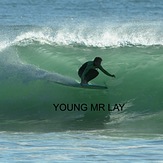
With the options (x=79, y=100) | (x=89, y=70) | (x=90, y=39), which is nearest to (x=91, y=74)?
(x=89, y=70)

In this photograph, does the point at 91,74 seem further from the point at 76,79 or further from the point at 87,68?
the point at 76,79

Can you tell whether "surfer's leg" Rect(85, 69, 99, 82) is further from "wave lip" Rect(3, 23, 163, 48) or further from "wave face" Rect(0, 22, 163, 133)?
"wave lip" Rect(3, 23, 163, 48)

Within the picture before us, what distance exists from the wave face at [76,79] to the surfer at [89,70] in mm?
535

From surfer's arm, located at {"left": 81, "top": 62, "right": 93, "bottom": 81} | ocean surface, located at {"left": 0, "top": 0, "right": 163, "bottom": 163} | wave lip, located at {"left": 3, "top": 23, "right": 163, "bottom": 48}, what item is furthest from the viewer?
wave lip, located at {"left": 3, "top": 23, "right": 163, "bottom": 48}

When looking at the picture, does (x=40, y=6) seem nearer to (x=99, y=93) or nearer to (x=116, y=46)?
(x=116, y=46)

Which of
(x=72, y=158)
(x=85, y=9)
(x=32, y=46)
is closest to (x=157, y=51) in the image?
(x=32, y=46)

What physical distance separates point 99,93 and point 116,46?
3392mm

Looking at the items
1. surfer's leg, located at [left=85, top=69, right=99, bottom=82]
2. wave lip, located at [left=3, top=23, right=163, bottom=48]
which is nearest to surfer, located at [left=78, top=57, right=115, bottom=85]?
surfer's leg, located at [left=85, top=69, right=99, bottom=82]

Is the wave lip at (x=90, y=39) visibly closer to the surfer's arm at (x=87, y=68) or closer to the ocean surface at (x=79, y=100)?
the ocean surface at (x=79, y=100)

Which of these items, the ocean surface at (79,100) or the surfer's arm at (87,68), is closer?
the ocean surface at (79,100)

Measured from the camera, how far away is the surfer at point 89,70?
1582 centimetres

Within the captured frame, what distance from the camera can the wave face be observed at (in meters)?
15.9

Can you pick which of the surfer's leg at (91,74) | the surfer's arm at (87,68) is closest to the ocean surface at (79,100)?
the surfer's leg at (91,74)

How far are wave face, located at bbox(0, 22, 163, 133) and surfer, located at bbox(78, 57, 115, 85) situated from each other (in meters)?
0.54
